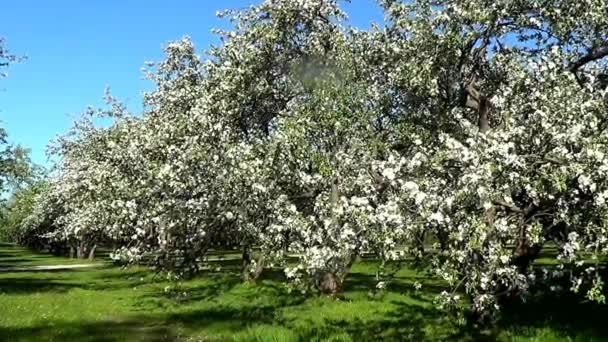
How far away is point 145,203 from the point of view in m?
19.5

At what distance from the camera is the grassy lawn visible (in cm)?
1630

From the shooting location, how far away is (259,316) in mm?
20906

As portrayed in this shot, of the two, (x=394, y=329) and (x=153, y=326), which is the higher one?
(x=394, y=329)

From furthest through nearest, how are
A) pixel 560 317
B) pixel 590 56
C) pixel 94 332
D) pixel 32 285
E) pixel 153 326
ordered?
pixel 32 285, pixel 153 326, pixel 94 332, pixel 560 317, pixel 590 56

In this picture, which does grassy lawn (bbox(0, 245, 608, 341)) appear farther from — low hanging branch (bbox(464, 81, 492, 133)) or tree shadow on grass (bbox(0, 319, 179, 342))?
low hanging branch (bbox(464, 81, 492, 133))

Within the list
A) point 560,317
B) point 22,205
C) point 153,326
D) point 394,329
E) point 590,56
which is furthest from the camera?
point 22,205

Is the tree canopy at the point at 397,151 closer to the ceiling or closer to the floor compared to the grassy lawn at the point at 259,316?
closer to the ceiling

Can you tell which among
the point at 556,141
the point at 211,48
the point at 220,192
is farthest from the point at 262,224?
the point at 211,48

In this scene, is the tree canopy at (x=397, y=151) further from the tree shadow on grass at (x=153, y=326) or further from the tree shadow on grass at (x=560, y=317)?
the tree shadow on grass at (x=153, y=326)

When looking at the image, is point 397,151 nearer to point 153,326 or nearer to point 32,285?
point 153,326

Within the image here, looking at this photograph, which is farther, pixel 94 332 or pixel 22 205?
pixel 22 205

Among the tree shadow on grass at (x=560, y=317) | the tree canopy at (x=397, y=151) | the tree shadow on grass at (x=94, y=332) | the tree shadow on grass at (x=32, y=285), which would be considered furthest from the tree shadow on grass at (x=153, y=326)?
the tree shadow on grass at (x=32, y=285)

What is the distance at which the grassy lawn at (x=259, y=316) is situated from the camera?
1630 cm

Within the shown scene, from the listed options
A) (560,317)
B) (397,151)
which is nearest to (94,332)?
(397,151)
